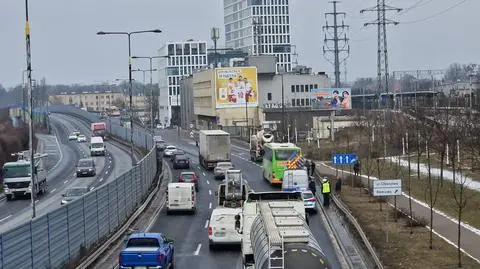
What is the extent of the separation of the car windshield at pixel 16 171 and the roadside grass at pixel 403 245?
27.1m

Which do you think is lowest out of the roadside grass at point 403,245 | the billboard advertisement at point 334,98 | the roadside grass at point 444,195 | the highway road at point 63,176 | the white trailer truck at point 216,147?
the highway road at point 63,176

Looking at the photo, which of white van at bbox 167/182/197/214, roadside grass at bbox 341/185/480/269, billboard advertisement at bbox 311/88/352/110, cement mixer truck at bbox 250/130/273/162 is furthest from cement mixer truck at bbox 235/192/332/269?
billboard advertisement at bbox 311/88/352/110

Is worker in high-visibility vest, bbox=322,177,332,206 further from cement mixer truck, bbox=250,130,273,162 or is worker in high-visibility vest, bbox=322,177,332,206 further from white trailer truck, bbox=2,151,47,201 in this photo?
cement mixer truck, bbox=250,130,273,162

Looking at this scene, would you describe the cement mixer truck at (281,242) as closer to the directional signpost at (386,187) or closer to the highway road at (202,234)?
the highway road at (202,234)

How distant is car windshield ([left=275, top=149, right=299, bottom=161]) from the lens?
178ft

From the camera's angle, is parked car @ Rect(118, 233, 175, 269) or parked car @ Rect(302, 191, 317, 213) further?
parked car @ Rect(302, 191, 317, 213)

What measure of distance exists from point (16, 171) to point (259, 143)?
94.9 feet

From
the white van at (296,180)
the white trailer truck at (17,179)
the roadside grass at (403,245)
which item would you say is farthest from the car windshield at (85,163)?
the roadside grass at (403,245)

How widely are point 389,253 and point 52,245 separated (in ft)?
35.9

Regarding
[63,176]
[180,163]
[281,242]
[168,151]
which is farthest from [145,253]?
[168,151]

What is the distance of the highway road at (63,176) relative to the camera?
47812 mm

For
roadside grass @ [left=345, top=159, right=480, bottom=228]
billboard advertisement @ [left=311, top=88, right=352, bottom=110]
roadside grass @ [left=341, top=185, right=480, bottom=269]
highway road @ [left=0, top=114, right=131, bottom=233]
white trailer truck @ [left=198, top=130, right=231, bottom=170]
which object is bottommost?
highway road @ [left=0, top=114, right=131, bottom=233]

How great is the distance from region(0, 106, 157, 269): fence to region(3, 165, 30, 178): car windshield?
14687 millimetres

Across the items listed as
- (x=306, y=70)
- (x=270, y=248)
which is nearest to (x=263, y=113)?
(x=306, y=70)
